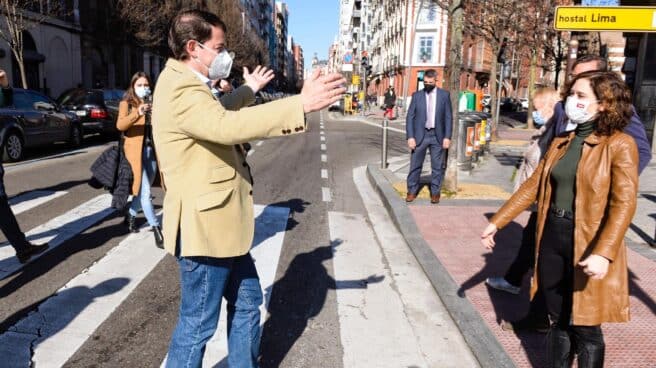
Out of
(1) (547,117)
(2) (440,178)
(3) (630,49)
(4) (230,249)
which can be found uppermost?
(3) (630,49)

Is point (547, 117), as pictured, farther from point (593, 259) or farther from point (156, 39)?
point (156, 39)

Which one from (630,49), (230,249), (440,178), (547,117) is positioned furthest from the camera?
(630,49)

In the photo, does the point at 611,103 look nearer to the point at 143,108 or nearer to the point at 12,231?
the point at 143,108

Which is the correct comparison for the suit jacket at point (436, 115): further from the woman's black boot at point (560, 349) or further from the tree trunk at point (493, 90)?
the tree trunk at point (493, 90)

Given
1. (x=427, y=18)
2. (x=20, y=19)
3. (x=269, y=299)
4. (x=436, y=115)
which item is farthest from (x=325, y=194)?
(x=427, y=18)

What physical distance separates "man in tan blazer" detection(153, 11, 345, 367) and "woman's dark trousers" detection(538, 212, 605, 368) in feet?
4.66

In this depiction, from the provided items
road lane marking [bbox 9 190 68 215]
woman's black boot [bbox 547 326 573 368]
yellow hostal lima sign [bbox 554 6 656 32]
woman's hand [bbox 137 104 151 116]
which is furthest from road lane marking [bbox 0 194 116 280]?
yellow hostal lima sign [bbox 554 6 656 32]

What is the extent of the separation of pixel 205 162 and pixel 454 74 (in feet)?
22.0

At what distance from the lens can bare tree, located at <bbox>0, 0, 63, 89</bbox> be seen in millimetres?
19406

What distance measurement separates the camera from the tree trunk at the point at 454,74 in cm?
805

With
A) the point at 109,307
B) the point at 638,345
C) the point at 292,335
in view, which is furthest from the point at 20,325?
the point at 638,345

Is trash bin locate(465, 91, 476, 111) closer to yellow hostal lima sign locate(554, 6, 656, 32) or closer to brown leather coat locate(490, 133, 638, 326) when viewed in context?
yellow hostal lima sign locate(554, 6, 656, 32)

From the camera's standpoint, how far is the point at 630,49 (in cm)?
1816

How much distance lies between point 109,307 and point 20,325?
0.57 metres
